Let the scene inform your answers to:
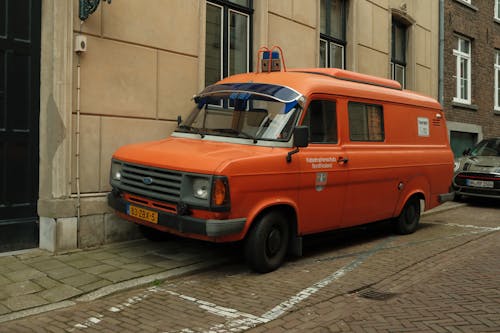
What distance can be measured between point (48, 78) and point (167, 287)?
127 inches

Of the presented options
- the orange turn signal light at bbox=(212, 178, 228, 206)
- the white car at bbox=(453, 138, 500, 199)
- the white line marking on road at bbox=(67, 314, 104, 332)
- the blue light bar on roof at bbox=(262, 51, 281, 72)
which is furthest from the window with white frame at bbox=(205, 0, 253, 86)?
the white car at bbox=(453, 138, 500, 199)

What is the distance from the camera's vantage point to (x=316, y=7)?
11062 mm

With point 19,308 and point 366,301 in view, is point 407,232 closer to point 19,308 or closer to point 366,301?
point 366,301

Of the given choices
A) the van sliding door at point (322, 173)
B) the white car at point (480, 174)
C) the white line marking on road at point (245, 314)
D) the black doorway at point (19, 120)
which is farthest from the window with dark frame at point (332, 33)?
the white line marking on road at point (245, 314)

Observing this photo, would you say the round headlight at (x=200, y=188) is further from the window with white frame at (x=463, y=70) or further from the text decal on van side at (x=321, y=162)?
the window with white frame at (x=463, y=70)

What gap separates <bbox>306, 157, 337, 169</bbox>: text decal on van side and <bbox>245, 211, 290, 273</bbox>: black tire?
758mm

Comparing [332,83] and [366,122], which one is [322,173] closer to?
[332,83]

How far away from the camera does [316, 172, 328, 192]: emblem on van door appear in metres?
6.02

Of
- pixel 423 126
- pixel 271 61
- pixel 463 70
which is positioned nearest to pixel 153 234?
pixel 271 61

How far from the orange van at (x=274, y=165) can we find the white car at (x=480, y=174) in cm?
447

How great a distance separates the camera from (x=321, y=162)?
6.07m

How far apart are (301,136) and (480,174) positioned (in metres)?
7.63

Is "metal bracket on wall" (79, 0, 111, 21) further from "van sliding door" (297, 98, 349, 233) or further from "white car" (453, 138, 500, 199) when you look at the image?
"white car" (453, 138, 500, 199)

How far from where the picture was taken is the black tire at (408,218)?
8.01 m
